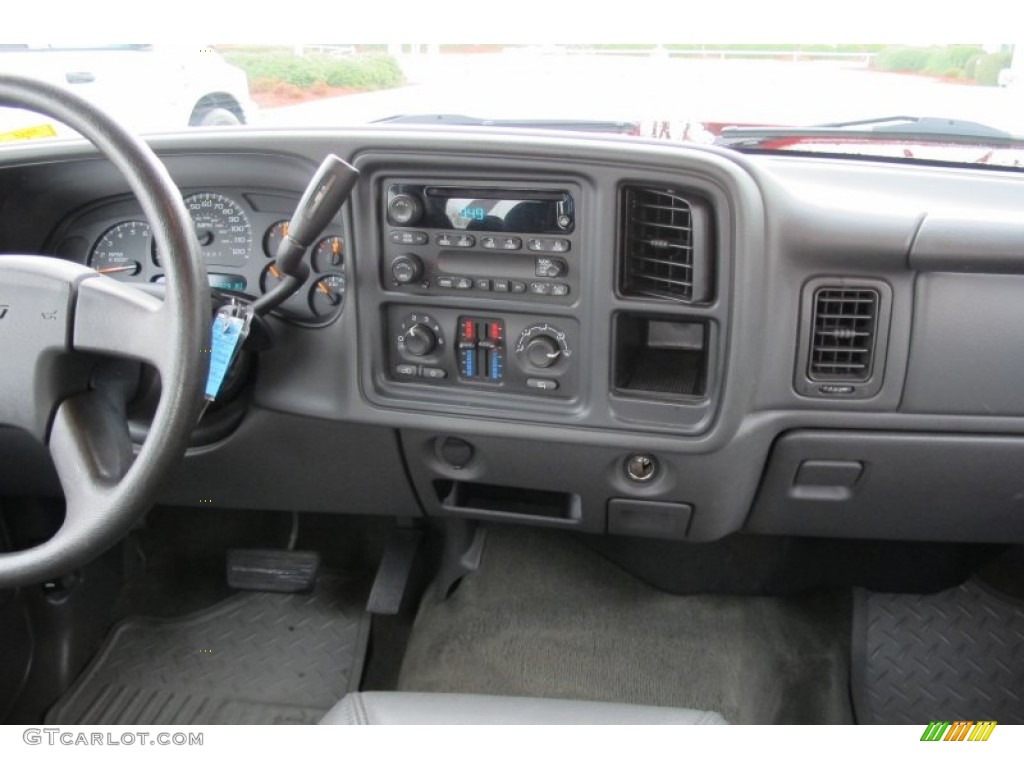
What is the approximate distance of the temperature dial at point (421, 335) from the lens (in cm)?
152

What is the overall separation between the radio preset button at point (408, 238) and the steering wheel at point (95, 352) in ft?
1.32

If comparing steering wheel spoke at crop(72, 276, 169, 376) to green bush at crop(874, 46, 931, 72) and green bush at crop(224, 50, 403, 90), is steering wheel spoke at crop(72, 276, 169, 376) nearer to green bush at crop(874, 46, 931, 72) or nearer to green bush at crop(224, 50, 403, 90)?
green bush at crop(224, 50, 403, 90)

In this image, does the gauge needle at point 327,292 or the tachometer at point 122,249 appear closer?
the gauge needle at point 327,292

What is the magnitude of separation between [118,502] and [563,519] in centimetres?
87

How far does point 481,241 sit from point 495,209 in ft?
0.18

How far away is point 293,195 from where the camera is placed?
1.58 metres

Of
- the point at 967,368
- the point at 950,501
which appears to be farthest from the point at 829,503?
the point at 967,368

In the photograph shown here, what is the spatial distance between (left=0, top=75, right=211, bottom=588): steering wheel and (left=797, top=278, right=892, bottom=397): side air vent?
0.90m

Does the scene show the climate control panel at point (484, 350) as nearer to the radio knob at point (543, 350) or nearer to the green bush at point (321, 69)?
the radio knob at point (543, 350)

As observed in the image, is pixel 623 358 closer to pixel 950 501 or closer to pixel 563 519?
pixel 563 519

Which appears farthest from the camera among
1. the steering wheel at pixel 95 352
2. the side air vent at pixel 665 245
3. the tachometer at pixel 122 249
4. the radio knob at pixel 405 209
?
the tachometer at pixel 122 249

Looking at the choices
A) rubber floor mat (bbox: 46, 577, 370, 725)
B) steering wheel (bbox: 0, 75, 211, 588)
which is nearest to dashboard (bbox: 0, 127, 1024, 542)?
steering wheel (bbox: 0, 75, 211, 588)

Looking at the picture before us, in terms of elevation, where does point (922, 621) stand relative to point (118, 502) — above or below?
below

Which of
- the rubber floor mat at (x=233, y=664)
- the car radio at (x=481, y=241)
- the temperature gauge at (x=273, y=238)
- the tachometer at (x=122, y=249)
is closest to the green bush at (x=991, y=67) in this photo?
the car radio at (x=481, y=241)
